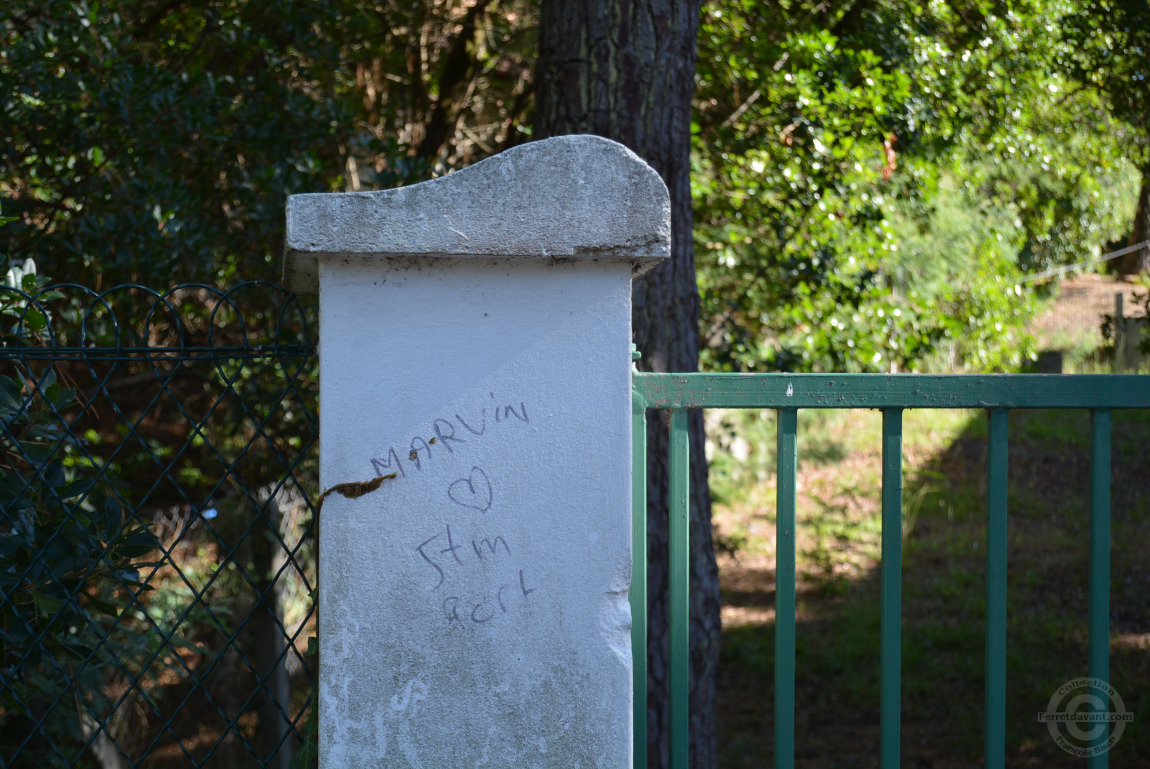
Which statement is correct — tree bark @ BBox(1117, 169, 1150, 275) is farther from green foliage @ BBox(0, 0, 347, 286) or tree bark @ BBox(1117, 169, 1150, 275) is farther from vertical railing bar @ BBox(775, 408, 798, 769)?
vertical railing bar @ BBox(775, 408, 798, 769)

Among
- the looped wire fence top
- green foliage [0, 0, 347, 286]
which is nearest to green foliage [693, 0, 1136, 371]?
green foliage [0, 0, 347, 286]

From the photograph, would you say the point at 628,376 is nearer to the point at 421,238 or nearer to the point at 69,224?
the point at 421,238

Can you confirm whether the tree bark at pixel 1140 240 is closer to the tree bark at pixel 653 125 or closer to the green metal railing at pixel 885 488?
the tree bark at pixel 653 125

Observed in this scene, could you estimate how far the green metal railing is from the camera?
2.04 metres

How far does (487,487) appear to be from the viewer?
182cm

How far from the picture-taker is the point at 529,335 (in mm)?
1825

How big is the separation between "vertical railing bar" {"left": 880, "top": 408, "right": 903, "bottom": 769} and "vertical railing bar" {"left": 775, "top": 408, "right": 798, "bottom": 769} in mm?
202

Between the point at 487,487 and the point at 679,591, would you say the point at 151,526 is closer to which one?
the point at 487,487

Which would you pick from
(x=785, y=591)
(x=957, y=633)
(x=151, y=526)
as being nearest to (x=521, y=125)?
(x=151, y=526)

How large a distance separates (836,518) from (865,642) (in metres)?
A: 2.33

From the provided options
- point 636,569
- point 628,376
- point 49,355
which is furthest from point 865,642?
point 49,355

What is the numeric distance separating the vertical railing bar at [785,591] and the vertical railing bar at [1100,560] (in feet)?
2.22

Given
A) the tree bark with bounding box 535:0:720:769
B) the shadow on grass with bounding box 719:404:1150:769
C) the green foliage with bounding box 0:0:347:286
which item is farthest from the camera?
the shadow on grass with bounding box 719:404:1150:769

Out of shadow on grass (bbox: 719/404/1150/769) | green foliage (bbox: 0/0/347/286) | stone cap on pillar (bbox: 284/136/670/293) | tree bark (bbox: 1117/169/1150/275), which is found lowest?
shadow on grass (bbox: 719/404/1150/769)
